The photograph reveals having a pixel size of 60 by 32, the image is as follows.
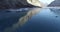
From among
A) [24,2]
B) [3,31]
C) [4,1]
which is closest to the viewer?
[3,31]

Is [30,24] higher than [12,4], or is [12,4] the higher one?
[12,4]

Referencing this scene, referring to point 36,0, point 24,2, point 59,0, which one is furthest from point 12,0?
point 59,0

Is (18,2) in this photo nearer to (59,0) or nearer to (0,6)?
(0,6)

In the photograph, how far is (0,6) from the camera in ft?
83.5

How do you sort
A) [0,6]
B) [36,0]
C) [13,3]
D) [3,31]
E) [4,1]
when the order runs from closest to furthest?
[3,31] < [0,6] < [4,1] < [13,3] < [36,0]

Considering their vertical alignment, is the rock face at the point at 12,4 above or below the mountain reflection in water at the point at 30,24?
above

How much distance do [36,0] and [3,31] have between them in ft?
108

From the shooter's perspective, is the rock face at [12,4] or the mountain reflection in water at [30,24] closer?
the mountain reflection in water at [30,24]

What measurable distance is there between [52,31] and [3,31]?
215 centimetres

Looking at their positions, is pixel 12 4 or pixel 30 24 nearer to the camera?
pixel 30 24

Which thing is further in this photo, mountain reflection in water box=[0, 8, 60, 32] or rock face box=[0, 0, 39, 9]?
rock face box=[0, 0, 39, 9]

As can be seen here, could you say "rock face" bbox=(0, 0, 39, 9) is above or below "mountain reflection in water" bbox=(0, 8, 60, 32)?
above

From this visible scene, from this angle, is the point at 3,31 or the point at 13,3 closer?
the point at 3,31

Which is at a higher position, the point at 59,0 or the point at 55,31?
the point at 59,0
